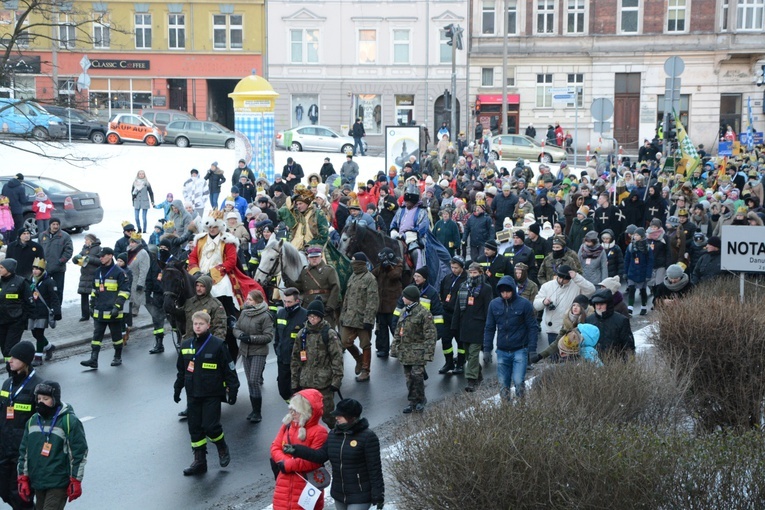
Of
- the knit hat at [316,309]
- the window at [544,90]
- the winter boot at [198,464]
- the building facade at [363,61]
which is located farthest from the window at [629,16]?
the winter boot at [198,464]

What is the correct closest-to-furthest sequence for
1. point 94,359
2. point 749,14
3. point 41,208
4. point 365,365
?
1. point 365,365
2. point 94,359
3. point 41,208
4. point 749,14

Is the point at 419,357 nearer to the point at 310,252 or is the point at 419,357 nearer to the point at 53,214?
the point at 310,252

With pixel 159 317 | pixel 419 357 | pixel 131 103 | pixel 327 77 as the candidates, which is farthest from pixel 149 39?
pixel 419 357

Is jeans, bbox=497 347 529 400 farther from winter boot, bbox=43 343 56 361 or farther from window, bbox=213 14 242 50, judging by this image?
window, bbox=213 14 242 50

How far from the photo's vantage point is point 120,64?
188ft

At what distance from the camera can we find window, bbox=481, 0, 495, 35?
5922 centimetres

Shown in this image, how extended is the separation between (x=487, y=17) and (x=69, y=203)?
38358mm

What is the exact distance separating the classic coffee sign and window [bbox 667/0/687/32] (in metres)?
27.8

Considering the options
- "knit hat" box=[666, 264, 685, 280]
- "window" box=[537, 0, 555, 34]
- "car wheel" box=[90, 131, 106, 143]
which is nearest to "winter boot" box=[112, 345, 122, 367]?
"knit hat" box=[666, 264, 685, 280]

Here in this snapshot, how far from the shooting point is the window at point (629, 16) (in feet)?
193

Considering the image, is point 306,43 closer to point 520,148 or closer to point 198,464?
point 520,148

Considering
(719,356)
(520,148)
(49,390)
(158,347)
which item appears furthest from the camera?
(520,148)

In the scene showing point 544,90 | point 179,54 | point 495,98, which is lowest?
point 495,98

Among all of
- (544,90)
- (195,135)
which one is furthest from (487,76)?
(195,135)
